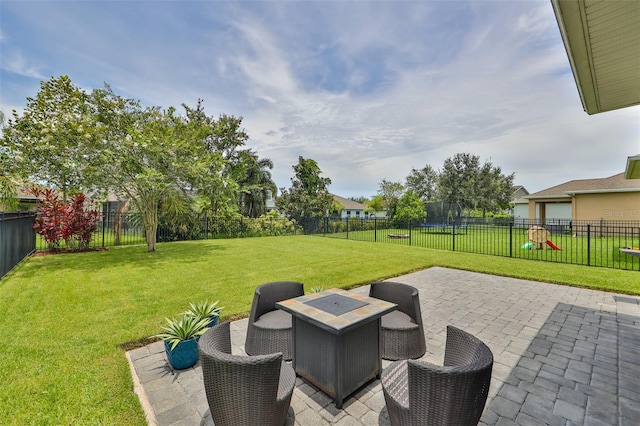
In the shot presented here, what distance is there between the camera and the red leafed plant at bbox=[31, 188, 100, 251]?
8.95 m

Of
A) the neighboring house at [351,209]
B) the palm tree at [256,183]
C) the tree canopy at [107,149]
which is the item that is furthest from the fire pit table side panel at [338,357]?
the neighboring house at [351,209]

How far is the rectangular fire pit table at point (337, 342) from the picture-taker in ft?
6.90

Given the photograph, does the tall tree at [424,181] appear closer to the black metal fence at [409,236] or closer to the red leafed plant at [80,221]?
the black metal fence at [409,236]

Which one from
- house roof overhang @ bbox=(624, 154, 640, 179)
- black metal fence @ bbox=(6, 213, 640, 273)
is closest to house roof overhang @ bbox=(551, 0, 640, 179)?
house roof overhang @ bbox=(624, 154, 640, 179)

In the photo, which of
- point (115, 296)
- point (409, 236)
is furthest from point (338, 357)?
point (409, 236)

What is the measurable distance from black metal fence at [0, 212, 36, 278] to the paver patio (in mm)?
6000

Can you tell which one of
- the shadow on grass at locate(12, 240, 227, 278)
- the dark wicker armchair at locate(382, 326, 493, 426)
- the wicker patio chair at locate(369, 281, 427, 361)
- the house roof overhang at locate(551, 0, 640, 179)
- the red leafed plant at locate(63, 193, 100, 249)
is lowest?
the shadow on grass at locate(12, 240, 227, 278)

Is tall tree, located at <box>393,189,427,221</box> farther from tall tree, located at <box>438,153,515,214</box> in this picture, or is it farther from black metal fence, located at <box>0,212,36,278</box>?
black metal fence, located at <box>0,212,36,278</box>

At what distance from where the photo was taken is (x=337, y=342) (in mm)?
2061

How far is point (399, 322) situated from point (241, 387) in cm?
183

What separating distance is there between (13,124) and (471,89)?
15958mm

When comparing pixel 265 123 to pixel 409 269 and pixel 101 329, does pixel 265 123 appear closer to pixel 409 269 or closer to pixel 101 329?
pixel 409 269

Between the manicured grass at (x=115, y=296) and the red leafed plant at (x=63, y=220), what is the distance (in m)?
1.00

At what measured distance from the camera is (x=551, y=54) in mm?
5961
